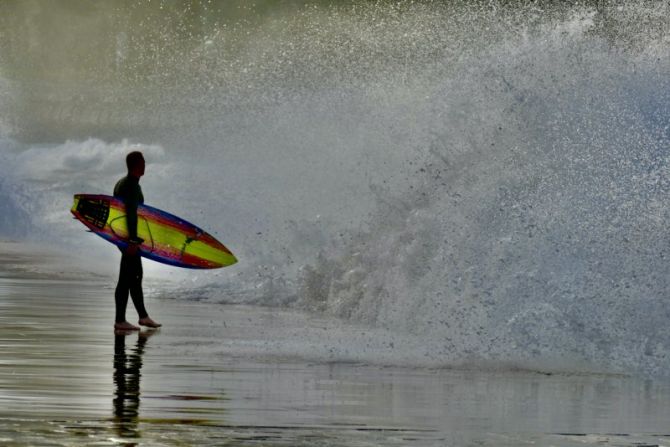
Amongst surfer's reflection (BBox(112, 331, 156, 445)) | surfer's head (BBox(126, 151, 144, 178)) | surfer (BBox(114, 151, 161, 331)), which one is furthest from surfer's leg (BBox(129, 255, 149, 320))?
surfer's reflection (BBox(112, 331, 156, 445))

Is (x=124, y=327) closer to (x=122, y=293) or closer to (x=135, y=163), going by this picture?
(x=122, y=293)

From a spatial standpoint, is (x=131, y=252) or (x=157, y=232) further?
(x=157, y=232)

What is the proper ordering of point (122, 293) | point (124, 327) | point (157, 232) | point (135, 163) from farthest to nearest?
point (157, 232) → point (122, 293) → point (135, 163) → point (124, 327)

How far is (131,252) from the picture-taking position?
16547mm

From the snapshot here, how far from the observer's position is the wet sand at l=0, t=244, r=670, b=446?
27.2ft

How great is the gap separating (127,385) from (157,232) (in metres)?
9.10

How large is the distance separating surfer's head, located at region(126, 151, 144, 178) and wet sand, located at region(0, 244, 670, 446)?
1.76 m

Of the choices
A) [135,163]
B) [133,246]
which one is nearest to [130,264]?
[133,246]

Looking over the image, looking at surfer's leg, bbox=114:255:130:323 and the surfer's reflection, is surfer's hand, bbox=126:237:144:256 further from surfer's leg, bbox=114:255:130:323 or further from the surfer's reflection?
the surfer's reflection

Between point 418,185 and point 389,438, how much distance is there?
14391 mm

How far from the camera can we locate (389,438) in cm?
823

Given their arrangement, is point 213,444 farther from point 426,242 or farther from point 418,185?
point 418,185

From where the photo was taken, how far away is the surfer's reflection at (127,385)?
27.9ft

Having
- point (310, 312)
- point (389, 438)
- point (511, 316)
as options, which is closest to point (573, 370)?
point (511, 316)
